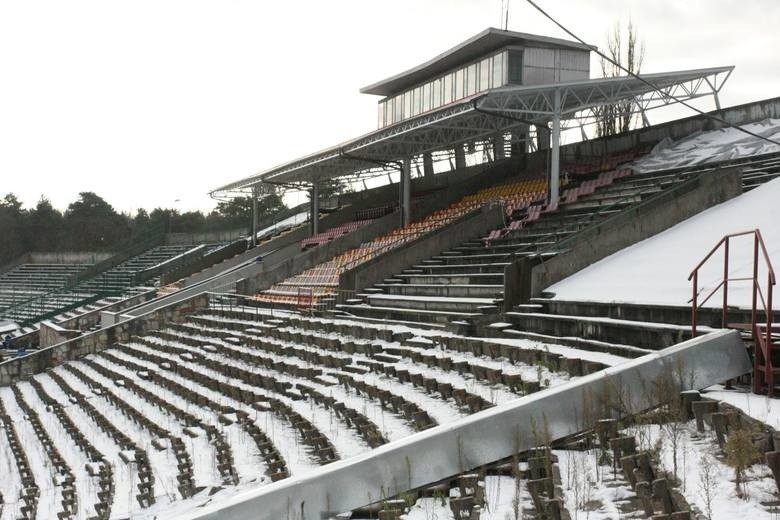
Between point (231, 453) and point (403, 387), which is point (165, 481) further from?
point (403, 387)

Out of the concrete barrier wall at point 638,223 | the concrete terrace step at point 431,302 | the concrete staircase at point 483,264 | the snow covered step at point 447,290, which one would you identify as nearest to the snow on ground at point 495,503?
the concrete staircase at point 483,264

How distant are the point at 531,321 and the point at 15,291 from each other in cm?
3899

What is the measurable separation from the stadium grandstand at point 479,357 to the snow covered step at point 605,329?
34 millimetres

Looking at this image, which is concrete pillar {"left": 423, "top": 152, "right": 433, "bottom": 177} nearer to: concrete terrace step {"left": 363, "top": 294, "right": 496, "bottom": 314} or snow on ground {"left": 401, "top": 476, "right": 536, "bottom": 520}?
concrete terrace step {"left": 363, "top": 294, "right": 496, "bottom": 314}

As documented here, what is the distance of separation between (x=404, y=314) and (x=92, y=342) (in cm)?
1071

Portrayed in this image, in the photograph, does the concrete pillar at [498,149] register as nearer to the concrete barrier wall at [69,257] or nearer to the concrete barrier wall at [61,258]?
the concrete barrier wall at [69,257]

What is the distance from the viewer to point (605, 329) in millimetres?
9289

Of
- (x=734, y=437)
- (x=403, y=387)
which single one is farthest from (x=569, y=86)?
(x=734, y=437)

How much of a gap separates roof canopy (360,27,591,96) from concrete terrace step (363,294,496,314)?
41.9 feet

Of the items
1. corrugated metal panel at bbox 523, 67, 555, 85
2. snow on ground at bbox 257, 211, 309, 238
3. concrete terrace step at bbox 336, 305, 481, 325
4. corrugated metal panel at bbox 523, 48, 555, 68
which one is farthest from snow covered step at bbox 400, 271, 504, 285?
snow on ground at bbox 257, 211, 309, 238

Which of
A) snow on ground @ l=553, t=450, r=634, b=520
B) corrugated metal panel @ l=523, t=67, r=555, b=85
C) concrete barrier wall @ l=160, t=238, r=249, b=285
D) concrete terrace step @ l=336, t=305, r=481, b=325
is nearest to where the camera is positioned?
snow on ground @ l=553, t=450, r=634, b=520

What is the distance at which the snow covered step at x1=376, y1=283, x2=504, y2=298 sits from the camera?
550 inches

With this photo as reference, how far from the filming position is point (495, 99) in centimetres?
1998

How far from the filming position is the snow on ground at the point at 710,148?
18.8 m
